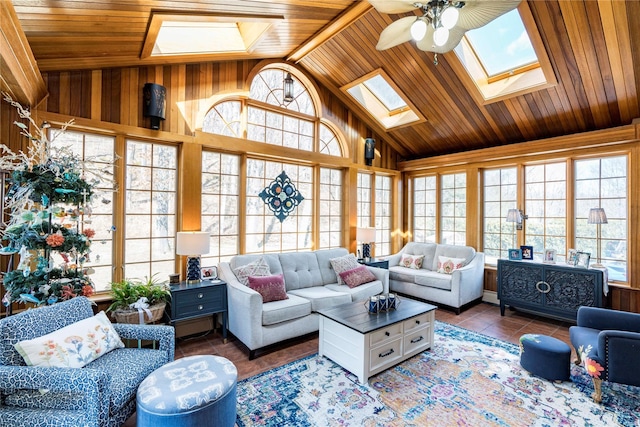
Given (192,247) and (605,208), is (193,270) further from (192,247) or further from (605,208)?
(605,208)

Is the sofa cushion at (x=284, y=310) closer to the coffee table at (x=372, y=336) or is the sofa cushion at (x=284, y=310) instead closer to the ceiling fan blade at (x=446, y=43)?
the coffee table at (x=372, y=336)

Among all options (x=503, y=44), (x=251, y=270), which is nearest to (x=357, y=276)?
(x=251, y=270)

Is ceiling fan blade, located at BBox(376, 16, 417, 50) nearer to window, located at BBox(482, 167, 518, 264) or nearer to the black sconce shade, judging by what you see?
the black sconce shade

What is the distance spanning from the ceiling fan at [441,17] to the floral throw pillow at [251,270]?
279 centimetres

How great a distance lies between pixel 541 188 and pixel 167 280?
18.2 feet

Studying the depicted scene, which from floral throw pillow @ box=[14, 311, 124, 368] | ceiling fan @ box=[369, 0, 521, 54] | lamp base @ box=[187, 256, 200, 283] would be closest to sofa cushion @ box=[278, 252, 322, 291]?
lamp base @ box=[187, 256, 200, 283]

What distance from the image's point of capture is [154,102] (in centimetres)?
337

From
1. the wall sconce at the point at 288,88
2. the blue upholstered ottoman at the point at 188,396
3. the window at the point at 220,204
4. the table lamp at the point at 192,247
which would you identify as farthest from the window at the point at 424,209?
the blue upholstered ottoman at the point at 188,396

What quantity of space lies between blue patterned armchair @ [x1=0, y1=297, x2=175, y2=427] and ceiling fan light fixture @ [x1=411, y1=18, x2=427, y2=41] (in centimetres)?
295

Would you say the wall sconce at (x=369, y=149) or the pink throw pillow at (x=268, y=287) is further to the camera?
the wall sconce at (x=369, y=149)

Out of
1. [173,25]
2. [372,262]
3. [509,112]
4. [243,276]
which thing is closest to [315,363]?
[243,276]

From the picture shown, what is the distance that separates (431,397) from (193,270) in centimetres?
270

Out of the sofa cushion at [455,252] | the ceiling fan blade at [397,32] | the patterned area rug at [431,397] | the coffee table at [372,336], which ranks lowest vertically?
the patterned area rug at [431,397]

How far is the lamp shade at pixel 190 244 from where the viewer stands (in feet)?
10.8
